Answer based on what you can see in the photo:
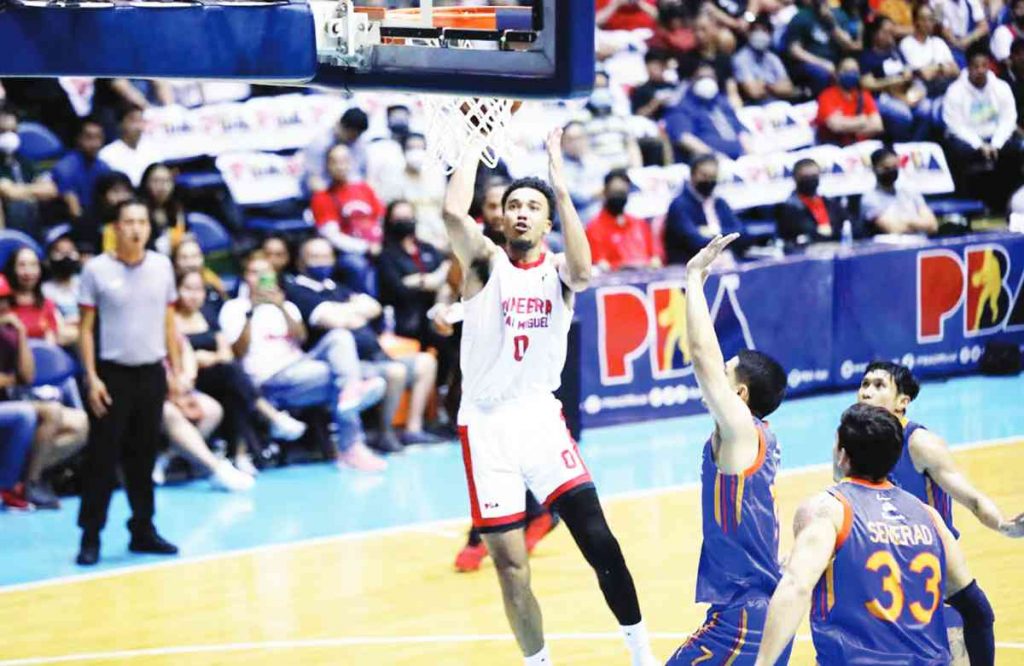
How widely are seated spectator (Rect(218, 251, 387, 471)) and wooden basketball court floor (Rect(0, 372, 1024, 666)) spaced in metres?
1.68

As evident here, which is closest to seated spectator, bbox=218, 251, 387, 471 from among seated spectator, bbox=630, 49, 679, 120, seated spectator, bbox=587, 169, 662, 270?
seated spectator, bbox=587, 169, 662, 270

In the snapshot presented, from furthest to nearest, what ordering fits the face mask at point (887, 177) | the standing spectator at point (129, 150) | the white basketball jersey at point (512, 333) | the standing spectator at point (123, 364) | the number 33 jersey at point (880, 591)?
the face mask at point (887, 177)
the standing spectator at point (129, 150)
the standing spectator at point (123, 364)
the white basketball jersey at point (512, 333)
the number 33 jersey at point (880, 591)

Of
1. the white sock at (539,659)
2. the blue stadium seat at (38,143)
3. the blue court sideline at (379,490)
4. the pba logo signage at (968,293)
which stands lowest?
the blue court sideline at (379,490)

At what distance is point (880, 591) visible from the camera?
580cm

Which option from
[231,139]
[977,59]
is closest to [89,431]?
[231,139]

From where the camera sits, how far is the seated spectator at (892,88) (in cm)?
1908

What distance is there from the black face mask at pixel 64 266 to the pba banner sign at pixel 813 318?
385cm

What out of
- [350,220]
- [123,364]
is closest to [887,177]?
[350,220]

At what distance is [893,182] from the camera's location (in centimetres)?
1705

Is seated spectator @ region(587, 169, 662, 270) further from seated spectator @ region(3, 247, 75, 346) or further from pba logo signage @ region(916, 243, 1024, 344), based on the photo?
seated spectator @ region(3, 247, 75, 346)

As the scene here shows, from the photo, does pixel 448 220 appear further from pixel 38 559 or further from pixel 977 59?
pixel 977 59

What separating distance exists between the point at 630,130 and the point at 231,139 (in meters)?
3.97

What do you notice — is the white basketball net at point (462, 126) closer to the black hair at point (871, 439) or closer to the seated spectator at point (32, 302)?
the black hair at point (871, 439)

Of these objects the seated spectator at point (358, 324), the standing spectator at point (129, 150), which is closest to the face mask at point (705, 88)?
the seated spectator at point (358, 324)
